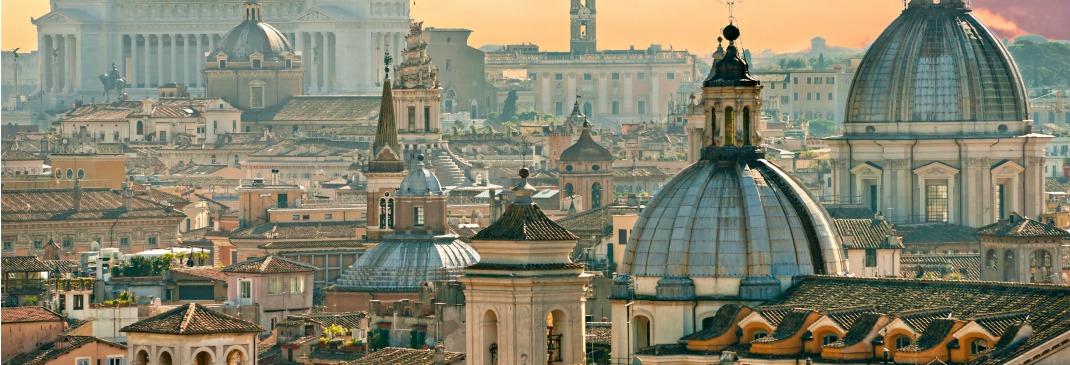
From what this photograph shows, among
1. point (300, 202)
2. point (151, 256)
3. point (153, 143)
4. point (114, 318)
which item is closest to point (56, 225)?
point (300, 202)

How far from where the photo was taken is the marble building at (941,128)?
97.5 metres

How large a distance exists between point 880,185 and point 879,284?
139ft

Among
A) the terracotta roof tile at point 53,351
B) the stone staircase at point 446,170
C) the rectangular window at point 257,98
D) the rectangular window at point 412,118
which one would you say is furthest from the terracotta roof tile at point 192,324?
the rectangular window at point 257,98

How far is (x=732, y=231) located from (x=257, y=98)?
137766 mm

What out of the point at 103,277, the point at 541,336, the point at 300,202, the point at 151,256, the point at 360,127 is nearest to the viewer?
the point at 541,336

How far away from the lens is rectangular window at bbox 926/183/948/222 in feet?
326

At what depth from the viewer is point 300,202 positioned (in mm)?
123750

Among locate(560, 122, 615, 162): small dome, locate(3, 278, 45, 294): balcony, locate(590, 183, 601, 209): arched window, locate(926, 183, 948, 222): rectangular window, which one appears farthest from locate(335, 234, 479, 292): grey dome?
locate(560, 122, 615, 162): small dome

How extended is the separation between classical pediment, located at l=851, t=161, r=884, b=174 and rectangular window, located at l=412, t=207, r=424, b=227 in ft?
35.3

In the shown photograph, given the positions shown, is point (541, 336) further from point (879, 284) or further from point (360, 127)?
point (360, 127)

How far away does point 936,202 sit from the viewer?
99938 millimetres

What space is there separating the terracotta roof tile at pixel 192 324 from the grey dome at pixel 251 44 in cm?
12711

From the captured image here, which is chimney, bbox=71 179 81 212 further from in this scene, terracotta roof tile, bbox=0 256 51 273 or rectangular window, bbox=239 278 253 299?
rectangular window, bbox=239 278 253 299

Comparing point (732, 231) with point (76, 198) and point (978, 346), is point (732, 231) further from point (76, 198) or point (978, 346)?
point (76, 198)
